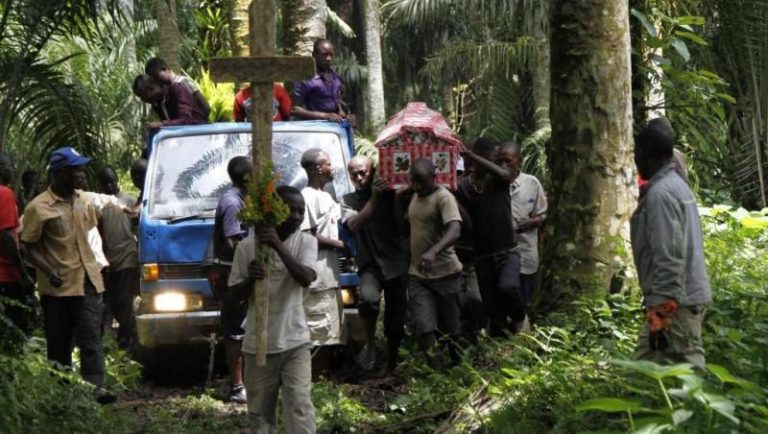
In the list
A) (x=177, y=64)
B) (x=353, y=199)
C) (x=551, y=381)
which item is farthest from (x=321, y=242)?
(x=177, y=64)

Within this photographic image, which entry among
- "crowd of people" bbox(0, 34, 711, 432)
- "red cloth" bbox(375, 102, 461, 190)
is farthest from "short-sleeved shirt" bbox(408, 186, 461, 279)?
"red cloth" bbox(375, 102, 461, 190)

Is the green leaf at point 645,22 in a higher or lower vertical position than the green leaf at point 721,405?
higher

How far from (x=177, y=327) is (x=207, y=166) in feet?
4.91

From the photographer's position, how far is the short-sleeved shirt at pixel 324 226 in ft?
33.4

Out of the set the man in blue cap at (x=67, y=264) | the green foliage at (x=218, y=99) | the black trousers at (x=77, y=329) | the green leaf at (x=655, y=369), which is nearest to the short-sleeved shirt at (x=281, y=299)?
the man in blue cap at (x=67, y=264)

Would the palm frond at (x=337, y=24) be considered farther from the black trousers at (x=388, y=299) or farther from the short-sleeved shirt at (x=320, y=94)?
the black trousers at (x=388, y=299)

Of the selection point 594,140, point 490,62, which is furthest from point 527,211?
point 490,62

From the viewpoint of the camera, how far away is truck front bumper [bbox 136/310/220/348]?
10.7 metres

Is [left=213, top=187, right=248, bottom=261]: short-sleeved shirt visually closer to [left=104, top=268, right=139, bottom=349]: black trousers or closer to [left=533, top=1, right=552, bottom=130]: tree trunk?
[left=104, top=268, right=139, bottom=349]: black trousers

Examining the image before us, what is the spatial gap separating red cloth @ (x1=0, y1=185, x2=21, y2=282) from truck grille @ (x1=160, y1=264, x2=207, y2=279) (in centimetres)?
116

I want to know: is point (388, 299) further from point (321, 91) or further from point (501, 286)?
point (321, 91)

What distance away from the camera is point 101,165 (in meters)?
14.8

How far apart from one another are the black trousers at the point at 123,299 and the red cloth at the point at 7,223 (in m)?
2.61

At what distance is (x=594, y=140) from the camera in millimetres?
9883
